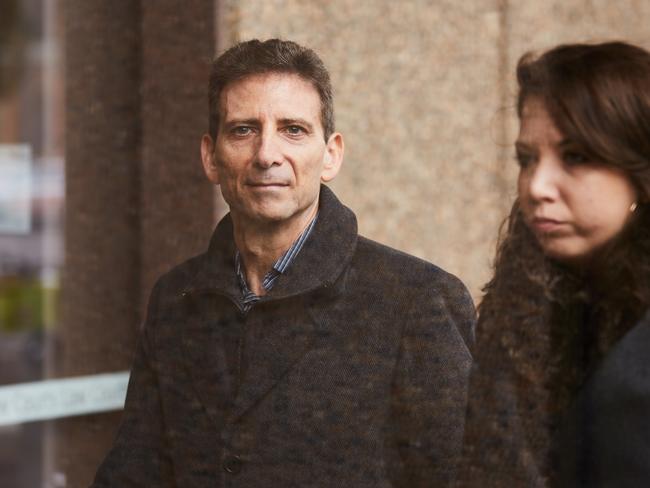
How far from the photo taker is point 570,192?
1.63m

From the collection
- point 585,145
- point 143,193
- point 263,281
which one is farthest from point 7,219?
point 585,145

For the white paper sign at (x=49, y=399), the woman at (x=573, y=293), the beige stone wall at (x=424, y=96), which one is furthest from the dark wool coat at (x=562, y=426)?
the white paper sign at (x=49, y=399)

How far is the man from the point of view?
186 cm

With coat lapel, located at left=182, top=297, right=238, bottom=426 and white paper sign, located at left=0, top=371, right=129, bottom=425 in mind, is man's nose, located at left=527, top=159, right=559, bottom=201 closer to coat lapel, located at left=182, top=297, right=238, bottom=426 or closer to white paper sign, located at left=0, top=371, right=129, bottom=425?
coat lapel, located at left=182, top=297, right=238, bottom=426

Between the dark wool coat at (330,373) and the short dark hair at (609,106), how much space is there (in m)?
0.44

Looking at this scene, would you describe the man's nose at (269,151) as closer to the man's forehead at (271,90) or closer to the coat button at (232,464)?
the man's forehead at (271,90)

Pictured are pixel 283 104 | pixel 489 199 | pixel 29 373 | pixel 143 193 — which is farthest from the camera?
pixel 29 373

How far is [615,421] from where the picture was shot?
160 cm

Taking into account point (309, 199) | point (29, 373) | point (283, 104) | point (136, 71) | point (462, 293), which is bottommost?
point (29, 373)

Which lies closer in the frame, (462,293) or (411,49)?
(462,293)

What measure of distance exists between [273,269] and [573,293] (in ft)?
1.72

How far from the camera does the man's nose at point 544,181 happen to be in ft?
5.38

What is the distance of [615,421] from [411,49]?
Answer: 56.1 inches

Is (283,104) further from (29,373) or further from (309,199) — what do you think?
(29,373)
